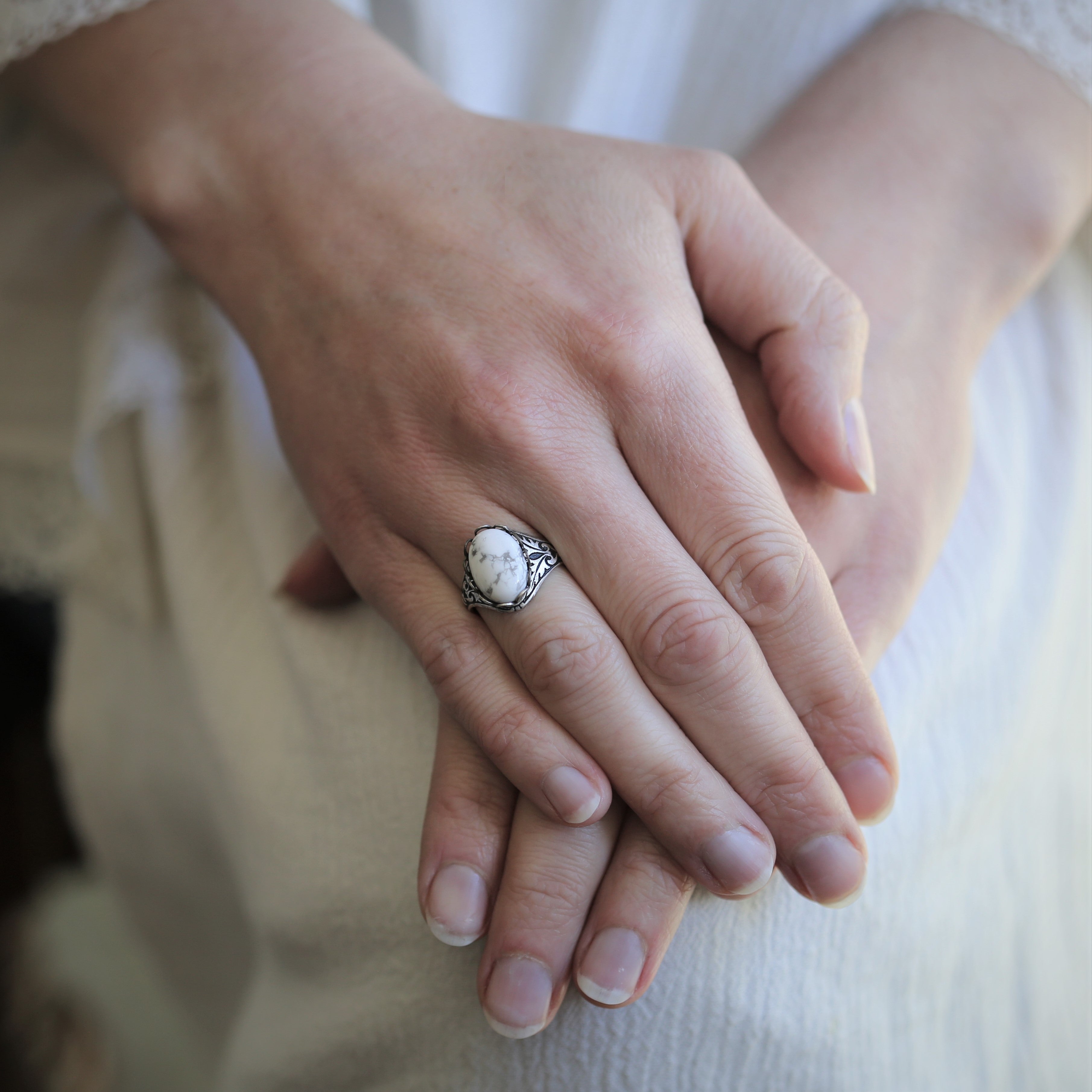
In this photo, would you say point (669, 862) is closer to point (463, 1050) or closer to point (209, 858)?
point (463, 1050)

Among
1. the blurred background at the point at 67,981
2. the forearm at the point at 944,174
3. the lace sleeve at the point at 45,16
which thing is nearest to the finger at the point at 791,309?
the forearm at the point at 944,174

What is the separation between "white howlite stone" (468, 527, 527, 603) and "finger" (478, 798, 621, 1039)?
14 centimetres

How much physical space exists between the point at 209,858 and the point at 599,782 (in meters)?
0.61

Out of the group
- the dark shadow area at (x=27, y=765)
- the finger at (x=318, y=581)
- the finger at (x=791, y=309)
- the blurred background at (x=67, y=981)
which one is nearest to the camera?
the finger at (x=791, y=309)

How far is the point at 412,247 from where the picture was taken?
2.20 feet

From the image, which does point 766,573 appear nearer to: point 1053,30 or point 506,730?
point 506,730

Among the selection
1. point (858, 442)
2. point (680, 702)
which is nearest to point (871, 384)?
point (858, 442)

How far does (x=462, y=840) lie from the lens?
1.92ft

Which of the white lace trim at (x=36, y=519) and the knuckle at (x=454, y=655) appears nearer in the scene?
the knuckle at (x=454, y=655)

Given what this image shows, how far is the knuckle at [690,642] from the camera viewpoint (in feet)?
1.83

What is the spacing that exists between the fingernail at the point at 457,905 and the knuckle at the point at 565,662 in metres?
0.13

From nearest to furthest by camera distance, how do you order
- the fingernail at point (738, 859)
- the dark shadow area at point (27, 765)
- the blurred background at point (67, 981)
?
the fingernail at point (738, 859)
the blurred background at point (67, 981)
the dark shadow area at point (27, 765)

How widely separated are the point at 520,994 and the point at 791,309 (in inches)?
19.8

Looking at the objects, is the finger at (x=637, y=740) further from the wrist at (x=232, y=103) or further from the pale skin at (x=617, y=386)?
the wrist at (x=232, y=103)
